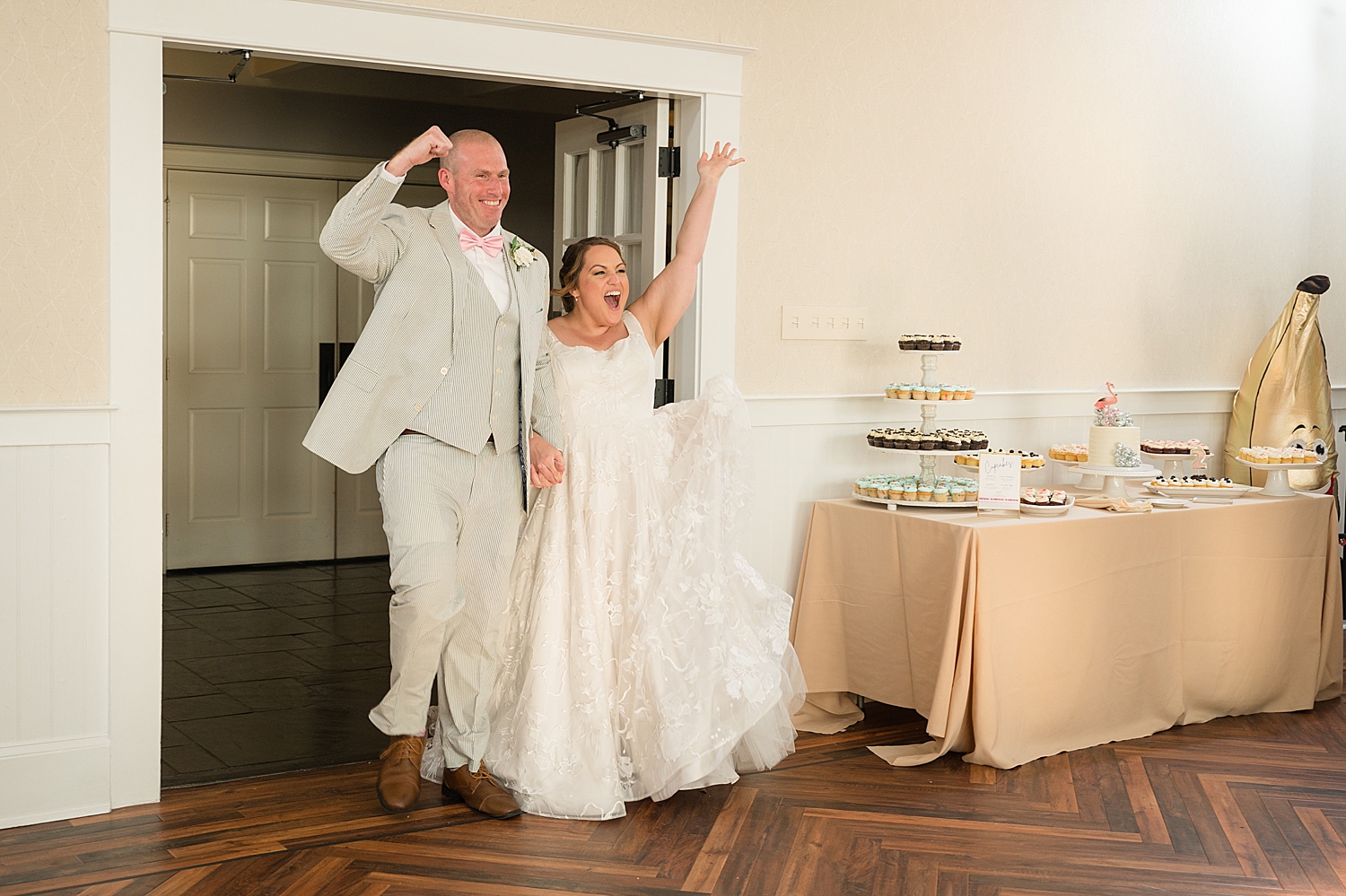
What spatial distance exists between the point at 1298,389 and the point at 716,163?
2.74 meters

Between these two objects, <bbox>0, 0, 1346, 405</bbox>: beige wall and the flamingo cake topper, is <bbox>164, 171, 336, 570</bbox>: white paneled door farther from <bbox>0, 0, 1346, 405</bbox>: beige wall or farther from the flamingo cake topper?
the flamingo cake topper

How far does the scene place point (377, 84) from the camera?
6.93 meters

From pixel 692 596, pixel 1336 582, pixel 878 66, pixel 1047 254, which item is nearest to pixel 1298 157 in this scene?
pixel 1047 254

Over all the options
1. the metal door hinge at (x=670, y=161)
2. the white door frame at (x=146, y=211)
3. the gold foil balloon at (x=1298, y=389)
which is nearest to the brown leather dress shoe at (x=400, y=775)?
the white door frame at (x=146, y=211)

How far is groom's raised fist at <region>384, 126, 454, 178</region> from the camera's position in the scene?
288 centimetres

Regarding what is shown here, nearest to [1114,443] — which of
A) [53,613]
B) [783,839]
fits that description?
[783,839]

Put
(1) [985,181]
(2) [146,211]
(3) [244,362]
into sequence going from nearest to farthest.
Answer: (2) [146,211] < (1) [985,181] < (3) [244,362]

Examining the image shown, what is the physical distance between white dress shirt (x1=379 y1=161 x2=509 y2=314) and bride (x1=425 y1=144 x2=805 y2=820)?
0.25 m

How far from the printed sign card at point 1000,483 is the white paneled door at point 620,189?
1.20 m

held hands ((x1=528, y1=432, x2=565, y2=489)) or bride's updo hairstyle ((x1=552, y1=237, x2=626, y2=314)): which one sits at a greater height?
bride's updo hairstyle ((x1=552, y1=237, x2=626, y2=314))

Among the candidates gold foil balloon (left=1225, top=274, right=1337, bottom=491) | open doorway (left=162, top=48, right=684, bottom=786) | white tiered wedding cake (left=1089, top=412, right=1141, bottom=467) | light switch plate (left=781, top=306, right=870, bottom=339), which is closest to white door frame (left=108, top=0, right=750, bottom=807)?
light switch plate (left=781, top=306, right=870, bottom=339)

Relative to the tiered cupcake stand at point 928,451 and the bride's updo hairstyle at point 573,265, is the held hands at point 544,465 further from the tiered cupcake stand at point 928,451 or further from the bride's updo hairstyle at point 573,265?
the tiered cupcake stand at point 928,451

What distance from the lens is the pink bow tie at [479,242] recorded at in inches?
128

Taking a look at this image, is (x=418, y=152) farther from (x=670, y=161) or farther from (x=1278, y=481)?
(x=1278, y=481)
